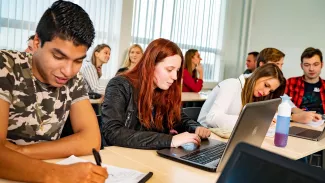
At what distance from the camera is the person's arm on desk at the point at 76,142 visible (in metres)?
1.11

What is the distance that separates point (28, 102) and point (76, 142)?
23cm

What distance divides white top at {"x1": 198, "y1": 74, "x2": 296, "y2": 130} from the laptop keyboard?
55 cm

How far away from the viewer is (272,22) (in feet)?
18.5

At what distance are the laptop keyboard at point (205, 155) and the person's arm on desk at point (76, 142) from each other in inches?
14.7

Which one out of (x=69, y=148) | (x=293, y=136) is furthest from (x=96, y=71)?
(x=69, y=148)

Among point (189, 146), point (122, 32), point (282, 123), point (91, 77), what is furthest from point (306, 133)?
point (122, 32)

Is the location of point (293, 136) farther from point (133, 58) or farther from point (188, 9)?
point (188, 9)

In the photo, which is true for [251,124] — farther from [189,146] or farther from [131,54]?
[131,54]

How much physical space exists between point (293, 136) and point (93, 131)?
1.37m

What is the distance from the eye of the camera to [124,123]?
157cm

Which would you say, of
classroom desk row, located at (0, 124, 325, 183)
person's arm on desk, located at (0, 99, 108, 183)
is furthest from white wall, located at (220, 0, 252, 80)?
person's arm on desk, located at (0, 99, 108, 183)

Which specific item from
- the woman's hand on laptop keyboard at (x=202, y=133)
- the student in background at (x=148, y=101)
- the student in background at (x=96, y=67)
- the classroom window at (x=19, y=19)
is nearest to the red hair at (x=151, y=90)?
the student in background at (x=148, y=101)

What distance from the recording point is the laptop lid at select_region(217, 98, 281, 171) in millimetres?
1104

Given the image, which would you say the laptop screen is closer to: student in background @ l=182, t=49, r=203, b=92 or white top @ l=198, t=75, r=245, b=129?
white top @ l=198, t=75, r=245, b=129
